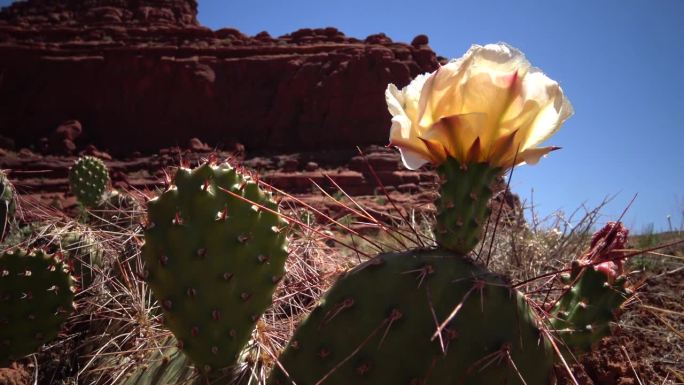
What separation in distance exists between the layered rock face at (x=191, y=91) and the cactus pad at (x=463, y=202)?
29546 mm

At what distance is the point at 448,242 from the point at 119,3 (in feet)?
184

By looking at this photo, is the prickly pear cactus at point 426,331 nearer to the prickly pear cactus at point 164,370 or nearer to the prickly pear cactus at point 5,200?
the prickly pear cactus at point 164,370

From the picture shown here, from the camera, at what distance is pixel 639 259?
4484mm

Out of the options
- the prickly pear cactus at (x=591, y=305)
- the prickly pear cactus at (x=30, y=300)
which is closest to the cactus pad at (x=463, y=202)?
the prickly pear cactus at (x=591, y=305)

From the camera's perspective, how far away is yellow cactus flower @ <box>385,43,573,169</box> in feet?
3.42

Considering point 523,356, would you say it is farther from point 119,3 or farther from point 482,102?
point 119,3

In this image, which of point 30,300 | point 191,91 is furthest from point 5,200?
point 191,91

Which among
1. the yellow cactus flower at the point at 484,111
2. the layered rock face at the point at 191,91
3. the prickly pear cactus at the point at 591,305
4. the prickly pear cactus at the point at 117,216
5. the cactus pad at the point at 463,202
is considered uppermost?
the layered rock face at the point at 191,91

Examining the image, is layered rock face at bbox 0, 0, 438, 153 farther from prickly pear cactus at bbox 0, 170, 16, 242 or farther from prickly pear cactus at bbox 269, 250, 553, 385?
prickly pear cactus at bbox 269, 250, 553, 385

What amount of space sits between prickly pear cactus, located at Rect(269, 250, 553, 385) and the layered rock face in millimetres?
29659

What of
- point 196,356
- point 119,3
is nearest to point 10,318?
point 196,356

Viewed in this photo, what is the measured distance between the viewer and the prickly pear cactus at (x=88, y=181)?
602 centimetres

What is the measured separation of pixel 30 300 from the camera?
7.18ft

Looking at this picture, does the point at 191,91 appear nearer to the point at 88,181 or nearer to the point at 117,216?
the point at 88,181
